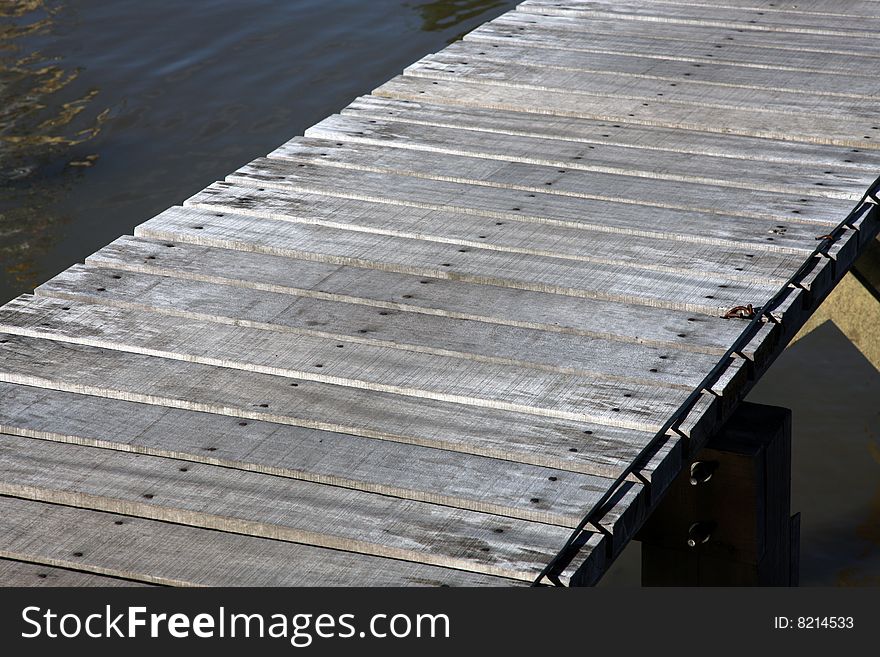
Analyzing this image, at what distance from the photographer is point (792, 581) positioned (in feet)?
14.8

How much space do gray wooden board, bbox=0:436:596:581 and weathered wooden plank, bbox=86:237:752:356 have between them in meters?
0.73

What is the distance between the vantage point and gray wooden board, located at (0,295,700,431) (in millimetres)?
3207

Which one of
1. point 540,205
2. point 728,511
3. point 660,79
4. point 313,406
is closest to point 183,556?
point 313,406

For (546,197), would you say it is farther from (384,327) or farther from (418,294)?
(384,327)

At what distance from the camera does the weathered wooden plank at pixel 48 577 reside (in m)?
2.64

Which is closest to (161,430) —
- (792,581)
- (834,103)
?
(792,581)

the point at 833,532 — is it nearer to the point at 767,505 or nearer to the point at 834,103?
the point at 834,103

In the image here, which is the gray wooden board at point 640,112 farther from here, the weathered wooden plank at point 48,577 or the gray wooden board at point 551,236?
the weathered wooden plank at point 48,577

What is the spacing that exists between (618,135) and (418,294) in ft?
4.65

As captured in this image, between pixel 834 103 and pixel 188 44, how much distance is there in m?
6.03

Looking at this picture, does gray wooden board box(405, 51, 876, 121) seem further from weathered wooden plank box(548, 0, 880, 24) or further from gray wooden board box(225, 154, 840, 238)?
weathered wooden plank box(548, 0, 880, 24)

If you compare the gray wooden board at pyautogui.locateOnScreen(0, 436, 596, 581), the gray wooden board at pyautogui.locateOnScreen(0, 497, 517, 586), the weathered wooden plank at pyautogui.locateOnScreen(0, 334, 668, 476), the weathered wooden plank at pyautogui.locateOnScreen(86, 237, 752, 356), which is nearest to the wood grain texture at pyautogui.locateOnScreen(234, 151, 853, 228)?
the weathered wooden plank at pyautogui.locateOnScreen(86, 237, 752, 356)

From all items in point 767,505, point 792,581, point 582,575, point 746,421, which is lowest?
point 792,581
